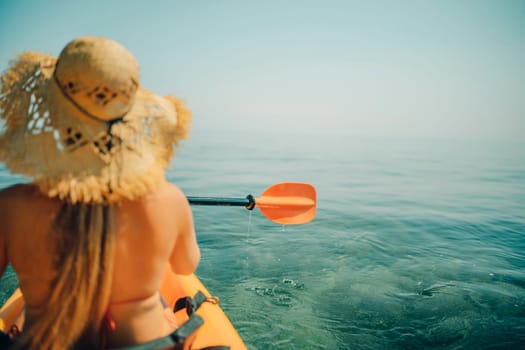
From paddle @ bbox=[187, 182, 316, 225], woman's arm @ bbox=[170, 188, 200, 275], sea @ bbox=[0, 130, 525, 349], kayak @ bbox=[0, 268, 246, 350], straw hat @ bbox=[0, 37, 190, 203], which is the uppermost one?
straw hat @ bbox=[0, 37, 190, 203]

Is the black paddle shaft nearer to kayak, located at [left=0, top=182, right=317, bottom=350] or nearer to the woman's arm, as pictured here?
kayak, located at [left=0, top=182, right=317, bottom=350]

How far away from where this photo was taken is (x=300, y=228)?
6605 millimetres

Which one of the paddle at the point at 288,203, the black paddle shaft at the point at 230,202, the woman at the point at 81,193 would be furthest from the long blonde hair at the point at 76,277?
the paddle at the point at 288,203

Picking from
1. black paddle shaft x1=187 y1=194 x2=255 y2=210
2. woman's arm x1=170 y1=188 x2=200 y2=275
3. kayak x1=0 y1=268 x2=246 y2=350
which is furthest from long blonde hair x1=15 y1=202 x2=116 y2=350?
black paddle shaft x1=187 y1=194 x2=255 y2=210

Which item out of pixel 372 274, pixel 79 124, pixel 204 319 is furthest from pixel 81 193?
pixel 372 274

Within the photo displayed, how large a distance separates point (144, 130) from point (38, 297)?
0.77 metres

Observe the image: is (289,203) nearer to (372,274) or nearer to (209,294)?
(209,294)

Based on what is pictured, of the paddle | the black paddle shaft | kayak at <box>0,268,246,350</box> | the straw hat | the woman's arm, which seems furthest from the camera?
the paddle

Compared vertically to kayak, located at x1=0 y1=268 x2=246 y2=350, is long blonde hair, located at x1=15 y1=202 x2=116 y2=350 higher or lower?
higher

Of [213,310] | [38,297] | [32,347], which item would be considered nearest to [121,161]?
[38,297]

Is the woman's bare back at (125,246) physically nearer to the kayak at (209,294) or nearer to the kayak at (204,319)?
the kayak at (209,294)

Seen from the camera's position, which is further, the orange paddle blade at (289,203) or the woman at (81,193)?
the orange paddle blade at (289,203)

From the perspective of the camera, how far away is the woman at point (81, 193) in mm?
1045

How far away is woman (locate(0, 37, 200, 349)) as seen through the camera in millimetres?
1045
